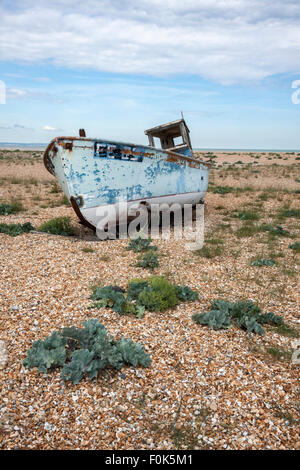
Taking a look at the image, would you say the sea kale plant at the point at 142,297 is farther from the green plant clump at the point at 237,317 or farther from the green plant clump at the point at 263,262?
the green plant clump at the point at 263,262

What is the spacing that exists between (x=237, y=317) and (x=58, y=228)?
7.07m

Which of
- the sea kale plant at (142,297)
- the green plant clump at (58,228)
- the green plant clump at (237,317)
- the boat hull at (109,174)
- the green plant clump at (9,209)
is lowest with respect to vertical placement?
the green plant clump at (237,317)

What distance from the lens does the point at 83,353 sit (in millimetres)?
4043

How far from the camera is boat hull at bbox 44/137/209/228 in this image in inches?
332

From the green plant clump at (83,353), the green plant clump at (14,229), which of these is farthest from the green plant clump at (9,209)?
the green plant clump at (83,353)

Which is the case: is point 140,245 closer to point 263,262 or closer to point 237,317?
point 263,262

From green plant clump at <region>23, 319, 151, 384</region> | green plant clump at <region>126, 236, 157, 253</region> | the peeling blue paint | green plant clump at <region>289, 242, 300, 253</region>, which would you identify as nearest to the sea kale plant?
green plant clump at <region>23, 319, 151, 384</region>

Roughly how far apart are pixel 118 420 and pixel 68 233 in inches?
307

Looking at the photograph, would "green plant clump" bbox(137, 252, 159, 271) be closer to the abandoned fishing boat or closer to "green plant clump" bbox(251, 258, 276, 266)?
the abandoned fishing boat

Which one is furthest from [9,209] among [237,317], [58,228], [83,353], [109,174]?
[237,317]

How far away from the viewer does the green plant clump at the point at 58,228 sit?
10398mm

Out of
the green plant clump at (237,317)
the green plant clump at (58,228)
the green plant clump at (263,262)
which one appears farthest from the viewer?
the green plant clump at (58,228)

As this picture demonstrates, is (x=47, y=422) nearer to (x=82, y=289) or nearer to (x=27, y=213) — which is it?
(x=82, y=289)

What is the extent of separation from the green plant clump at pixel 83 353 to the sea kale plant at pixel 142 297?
1.04 metres
